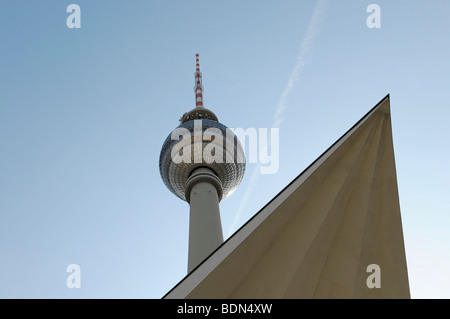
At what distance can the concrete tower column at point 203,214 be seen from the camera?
75.0 ft

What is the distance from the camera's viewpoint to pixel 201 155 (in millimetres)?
29125

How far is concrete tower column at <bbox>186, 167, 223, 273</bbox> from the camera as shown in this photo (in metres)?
22.9

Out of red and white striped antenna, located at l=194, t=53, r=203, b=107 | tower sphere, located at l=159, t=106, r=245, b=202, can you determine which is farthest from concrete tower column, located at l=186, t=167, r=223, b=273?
red and white striped antenna, located at l=194, t=53, r=203, b=107

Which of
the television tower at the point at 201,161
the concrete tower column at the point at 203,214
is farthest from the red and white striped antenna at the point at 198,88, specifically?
the concrete tower column at the point at 203,214

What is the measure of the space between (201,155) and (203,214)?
5243mm

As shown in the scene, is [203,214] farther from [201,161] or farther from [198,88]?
[198,88]

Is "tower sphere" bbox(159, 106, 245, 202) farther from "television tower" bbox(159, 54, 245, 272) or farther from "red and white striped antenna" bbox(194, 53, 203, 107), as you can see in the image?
"red and white striped antenna" bbox(194, 53, 203, 107)

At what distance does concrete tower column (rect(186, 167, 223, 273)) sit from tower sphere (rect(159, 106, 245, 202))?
0.45 m

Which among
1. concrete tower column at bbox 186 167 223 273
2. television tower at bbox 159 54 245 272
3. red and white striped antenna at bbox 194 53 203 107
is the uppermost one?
red and white striped antenna at bbox 194 53 203 107

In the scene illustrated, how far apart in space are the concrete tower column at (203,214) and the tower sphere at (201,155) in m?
0.45
